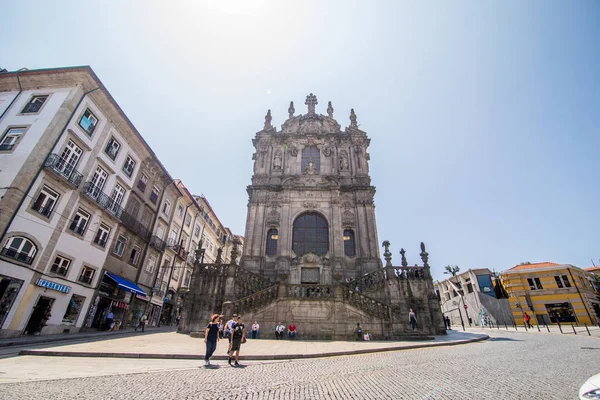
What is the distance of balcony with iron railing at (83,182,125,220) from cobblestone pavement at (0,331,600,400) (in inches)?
531

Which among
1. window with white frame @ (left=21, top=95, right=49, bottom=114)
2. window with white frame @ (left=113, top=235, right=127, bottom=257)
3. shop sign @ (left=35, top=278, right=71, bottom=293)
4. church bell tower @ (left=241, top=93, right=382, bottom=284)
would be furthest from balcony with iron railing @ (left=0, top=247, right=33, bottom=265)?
church bell tower @ (left=241, top=93, right=382, bottom=284)

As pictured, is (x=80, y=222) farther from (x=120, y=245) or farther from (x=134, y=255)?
(x=134, y=255)

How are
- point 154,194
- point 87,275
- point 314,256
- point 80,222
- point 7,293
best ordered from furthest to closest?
point 154,194 → point 314,256 → point 87,275 → point 80,222 → point 7,293

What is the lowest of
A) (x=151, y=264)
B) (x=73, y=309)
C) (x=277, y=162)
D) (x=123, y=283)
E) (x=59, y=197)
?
(x=73, y=309)

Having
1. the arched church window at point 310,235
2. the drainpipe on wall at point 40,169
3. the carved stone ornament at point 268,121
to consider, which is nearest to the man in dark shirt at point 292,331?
the arched church window at point 310,235

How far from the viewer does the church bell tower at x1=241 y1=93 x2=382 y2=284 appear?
22.1 m

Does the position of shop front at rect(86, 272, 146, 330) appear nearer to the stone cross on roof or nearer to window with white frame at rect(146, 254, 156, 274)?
window with white frame at rect(146, 254, 156, 274)

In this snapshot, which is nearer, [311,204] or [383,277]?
[383,277]

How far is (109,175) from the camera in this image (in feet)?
66.9

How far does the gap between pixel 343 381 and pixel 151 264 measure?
24602mm

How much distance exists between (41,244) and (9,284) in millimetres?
2249

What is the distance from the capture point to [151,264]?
25.2 metres

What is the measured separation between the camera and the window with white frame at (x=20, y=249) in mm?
13602

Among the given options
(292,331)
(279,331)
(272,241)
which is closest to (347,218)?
(272,241)
